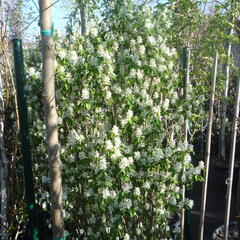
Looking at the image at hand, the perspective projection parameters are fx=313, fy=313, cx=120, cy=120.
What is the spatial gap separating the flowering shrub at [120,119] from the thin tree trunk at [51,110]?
0.40 meters

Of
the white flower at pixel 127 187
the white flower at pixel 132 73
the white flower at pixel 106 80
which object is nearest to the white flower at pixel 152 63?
the white flower at pixel 132 73

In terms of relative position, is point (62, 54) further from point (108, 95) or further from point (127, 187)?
point (127, 187)

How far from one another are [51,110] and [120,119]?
84 cm

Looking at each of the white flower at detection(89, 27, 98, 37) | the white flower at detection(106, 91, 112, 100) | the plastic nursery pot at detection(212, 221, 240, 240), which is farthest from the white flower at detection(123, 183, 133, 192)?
the plastic nursery pot at detection(212, 221, 240, 240)

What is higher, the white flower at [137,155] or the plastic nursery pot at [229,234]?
the white flower at [137,155]

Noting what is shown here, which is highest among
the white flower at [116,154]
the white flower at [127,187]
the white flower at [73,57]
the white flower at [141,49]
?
the white flower at [141,49]

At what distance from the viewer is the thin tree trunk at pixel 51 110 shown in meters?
1.85

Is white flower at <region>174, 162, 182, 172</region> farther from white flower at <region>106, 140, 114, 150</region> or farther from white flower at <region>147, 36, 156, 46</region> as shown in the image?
white flower at <region>147, 36, 156, 46</region>

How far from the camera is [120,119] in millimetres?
2668

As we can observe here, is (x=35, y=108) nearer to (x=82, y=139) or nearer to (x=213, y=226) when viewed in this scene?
(x=82, y=139)

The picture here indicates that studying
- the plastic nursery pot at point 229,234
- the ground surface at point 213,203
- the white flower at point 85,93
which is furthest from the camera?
the ground surface at point 213,203

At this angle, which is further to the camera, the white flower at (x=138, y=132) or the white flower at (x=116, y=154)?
the white flower at (x=138, y=132)

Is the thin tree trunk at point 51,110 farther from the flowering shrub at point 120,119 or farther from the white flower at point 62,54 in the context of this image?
the white flower at point 62,54

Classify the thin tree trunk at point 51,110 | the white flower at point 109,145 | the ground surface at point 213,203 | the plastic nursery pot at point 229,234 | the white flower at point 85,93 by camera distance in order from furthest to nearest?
the ground surface at point 213,203 < the plastic nursery pot at point 229,234 < the white flower at point 85,93 < the white flower at point 109,145 < the thin tree trunk at point 51,110
